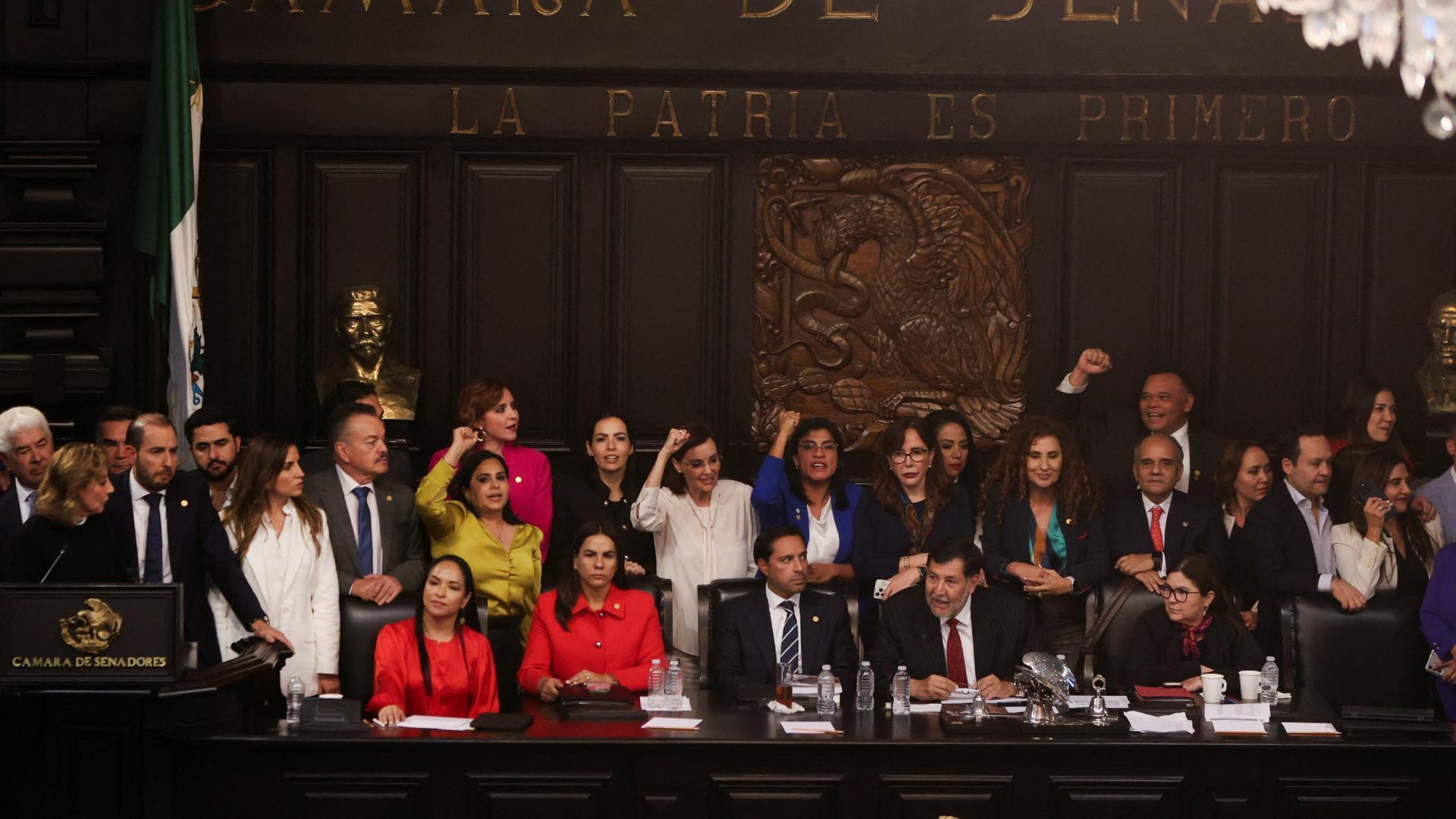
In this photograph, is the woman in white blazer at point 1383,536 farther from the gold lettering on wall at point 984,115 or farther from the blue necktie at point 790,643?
the gold lettering on wall at point 984,115

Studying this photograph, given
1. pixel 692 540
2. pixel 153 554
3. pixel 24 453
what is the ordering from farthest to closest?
1. pixel 692 540
2. pixel 24 453
3. pixel 153 554

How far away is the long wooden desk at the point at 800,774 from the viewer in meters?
5.71

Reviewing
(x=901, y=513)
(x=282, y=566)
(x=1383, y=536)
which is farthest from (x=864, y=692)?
(x=1383, y=536)

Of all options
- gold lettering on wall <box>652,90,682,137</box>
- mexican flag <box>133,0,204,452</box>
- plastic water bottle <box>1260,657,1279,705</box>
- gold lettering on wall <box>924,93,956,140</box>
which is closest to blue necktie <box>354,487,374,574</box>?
mexican flag <box>133,0,204,452</box>

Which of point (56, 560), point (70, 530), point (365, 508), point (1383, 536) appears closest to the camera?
point (56, 560)

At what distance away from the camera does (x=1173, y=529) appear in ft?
23.7

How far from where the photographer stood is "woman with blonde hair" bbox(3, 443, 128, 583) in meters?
5.90

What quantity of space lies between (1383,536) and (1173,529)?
84cm

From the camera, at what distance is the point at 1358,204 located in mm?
9008

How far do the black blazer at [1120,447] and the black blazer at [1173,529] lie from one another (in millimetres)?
759

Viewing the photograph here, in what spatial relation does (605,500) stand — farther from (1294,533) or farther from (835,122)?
(1294,533)

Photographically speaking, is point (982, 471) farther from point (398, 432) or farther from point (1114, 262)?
point (398, 432)

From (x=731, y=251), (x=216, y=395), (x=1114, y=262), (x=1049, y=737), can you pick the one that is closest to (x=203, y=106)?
(x=216, y=395)

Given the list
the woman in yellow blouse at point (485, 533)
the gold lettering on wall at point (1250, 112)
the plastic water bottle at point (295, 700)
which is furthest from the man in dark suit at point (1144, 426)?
the plastic water bottle at point (295, 700)
